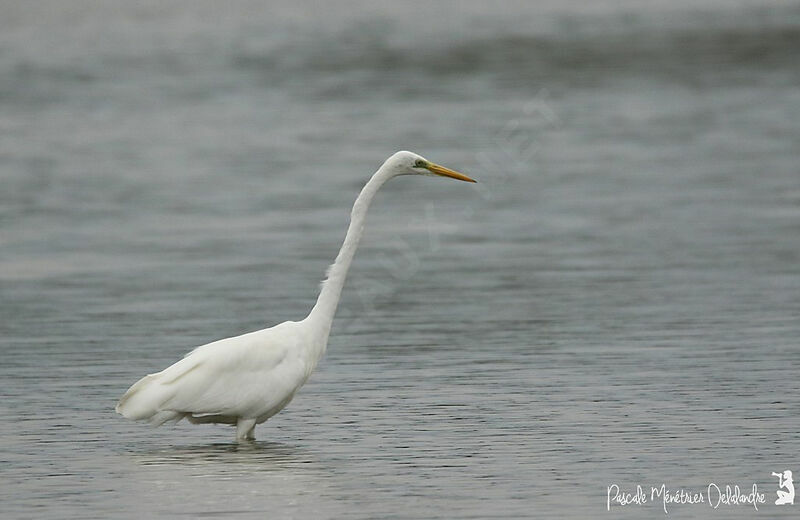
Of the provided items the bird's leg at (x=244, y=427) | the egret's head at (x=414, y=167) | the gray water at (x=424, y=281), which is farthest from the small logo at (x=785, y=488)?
the bird's leg at (x=244, y=427)

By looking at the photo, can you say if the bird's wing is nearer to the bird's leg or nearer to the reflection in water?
the bird's leg

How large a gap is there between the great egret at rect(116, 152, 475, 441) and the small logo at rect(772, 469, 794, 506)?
3072mm

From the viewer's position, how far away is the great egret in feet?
A: 35.1

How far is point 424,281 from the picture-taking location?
16938mm

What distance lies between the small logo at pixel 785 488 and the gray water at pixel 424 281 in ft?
0.29

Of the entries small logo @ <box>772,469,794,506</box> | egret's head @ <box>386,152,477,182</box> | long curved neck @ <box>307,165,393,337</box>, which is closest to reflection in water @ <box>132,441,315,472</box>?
long curved neck @ <box>307,165,393,337</box>

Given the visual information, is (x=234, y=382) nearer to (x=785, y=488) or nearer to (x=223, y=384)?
(x=223, y=384)

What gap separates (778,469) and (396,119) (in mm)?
21887

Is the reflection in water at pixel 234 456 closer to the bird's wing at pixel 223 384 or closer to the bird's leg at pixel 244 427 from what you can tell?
the bird's leg at pixel 244 427

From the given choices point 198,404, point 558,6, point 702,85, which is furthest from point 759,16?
point 198,404

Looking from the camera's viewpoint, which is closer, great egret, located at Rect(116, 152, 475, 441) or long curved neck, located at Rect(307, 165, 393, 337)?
great egret, located at Rect(116, 152, 475, 441)

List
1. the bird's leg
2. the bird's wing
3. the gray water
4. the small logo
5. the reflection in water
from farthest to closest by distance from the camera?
the bird's leg < the bird's wing < the reflection in water < the gray water < the small logo

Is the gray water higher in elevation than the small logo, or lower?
higher

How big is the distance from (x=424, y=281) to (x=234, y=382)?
6.28 m
